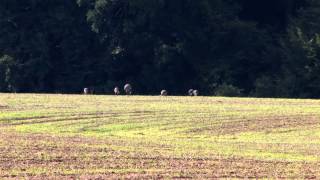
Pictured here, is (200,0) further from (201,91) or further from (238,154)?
(238,154)

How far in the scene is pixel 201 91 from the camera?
53625 millimetres

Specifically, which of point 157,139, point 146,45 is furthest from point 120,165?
point 146,45

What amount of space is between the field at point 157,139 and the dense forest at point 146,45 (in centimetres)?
1450

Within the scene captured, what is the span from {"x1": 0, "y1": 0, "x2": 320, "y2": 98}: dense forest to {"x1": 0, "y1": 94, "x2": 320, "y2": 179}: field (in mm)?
14502

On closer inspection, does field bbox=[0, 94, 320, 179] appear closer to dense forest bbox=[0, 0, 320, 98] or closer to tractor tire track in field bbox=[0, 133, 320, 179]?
tractor tire track in field bbox=[0, 133, 320, 179]


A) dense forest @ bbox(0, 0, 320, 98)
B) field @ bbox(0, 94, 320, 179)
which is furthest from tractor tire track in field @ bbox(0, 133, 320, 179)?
dense forest @ bbox(0, 0, 320, 98)

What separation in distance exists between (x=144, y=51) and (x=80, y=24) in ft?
12.4

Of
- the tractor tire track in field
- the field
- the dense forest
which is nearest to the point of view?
the tractor tire track in field

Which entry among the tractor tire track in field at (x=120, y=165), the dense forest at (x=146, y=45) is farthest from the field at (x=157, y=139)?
the dense forest at (x=146, y=45)

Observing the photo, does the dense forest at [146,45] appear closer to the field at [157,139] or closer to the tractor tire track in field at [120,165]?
the field at [157,139]

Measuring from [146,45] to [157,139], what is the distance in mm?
29869

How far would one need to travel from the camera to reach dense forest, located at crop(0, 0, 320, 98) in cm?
5300

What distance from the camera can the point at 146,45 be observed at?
53.5 meters

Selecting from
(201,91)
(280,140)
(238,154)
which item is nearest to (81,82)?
(201,91)
